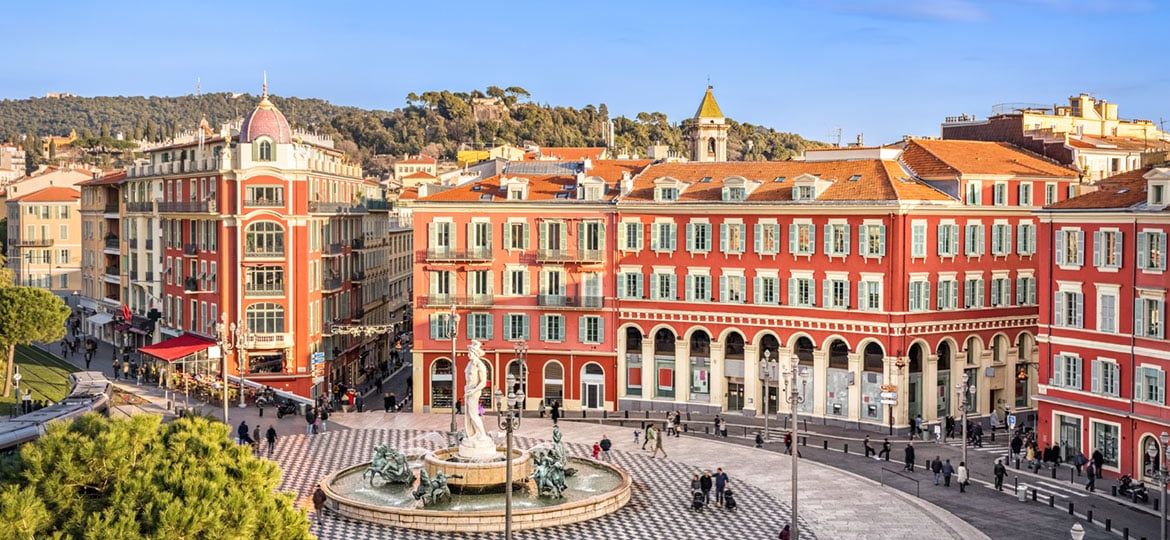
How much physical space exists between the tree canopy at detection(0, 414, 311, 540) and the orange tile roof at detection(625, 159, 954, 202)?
143 ft

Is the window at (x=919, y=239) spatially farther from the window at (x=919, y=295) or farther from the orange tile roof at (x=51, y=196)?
the orange tile roof at (x=51, y=196)

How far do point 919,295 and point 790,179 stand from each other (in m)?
9.46

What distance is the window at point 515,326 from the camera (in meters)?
73.1

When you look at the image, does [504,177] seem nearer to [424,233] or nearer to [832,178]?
[424,233]

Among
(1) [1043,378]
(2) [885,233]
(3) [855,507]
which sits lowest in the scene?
(3) [855,507]

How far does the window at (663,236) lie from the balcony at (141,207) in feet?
111

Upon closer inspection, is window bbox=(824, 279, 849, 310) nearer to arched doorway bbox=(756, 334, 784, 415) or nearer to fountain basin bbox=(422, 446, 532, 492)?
arched doorway bbox=(756, 334, 784, 415)

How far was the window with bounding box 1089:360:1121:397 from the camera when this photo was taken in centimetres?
5446

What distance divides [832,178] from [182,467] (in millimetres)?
47262

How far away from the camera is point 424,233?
74000 millimetres

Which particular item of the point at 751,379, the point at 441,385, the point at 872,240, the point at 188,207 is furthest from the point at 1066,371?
the point at 188,207

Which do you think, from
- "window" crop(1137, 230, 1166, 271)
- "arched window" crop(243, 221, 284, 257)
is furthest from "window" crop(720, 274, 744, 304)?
"arched window" crop(243, 221, 284, 257)

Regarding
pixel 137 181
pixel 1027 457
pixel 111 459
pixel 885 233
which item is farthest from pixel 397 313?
pixel 111 459

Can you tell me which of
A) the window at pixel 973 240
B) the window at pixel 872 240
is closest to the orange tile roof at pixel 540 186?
the window at pixel 872 240
